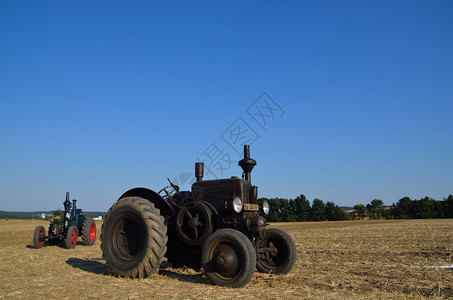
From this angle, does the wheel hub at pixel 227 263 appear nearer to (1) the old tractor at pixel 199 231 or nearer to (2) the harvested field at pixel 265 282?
(1) the old tractor at pixel 199 231

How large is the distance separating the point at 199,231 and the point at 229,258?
135 centimetres

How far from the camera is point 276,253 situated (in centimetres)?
777

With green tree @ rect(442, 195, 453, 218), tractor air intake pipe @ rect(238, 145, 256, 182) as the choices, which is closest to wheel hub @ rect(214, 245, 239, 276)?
tractor air intake pipe @ rect(238, 145, 256, 182)

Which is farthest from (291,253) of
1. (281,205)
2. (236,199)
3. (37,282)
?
(281,205)

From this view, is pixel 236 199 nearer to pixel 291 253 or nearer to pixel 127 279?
pixel 291 253

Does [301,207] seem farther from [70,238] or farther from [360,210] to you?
[70,238]

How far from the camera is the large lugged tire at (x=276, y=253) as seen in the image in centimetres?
747

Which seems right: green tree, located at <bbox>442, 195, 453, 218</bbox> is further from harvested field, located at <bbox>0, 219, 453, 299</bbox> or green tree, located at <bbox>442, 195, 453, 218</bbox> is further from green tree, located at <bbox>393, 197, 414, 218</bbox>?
harvested field, located at <bbox>0, 219, 453, 299</bbox>

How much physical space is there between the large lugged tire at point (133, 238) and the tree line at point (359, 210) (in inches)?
2312

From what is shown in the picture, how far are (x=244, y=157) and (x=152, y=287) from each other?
349cm

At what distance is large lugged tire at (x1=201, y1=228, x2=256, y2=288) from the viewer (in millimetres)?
6027

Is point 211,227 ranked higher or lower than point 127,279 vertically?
higher

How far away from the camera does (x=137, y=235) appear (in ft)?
24.9

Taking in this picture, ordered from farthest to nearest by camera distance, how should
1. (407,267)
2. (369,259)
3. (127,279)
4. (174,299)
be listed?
(369,259) < (407,267) < (127,279) < (174,299)
